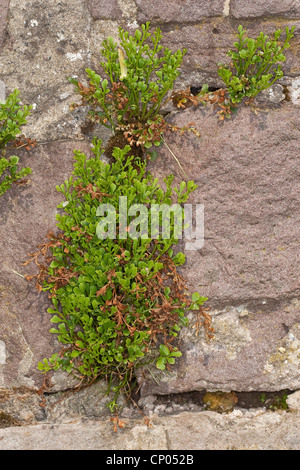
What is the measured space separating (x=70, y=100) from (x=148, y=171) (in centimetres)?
68

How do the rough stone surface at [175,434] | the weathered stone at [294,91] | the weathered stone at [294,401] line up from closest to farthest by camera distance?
the rough stone surface at [175,434]
the weathered stone at [294,401]
the weathered stone at [294,91]

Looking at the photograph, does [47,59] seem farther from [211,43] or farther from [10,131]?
[211,43]

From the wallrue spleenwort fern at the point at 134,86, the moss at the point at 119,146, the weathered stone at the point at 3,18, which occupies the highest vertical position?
the weathered stone at the point at 3,18

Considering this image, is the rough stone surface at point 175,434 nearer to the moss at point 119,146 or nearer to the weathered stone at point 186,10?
the moss at point 119,146

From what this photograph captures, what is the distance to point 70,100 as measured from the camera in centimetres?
294

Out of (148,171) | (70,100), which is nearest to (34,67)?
(70,100)

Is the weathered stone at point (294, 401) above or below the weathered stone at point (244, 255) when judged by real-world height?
below

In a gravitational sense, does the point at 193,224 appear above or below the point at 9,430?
above

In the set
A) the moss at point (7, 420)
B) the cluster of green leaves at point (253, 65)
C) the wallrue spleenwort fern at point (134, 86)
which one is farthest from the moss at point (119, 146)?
the moss at point (7, 420)

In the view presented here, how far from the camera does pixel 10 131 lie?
277cm

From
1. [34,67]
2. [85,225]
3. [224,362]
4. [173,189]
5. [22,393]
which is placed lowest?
[22,393]

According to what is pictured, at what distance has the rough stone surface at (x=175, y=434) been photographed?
249 centimetres

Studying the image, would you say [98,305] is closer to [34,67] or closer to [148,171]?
[148,171]

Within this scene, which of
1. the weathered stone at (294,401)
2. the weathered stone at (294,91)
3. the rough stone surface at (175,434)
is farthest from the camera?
the weathered stone at (294,91)
